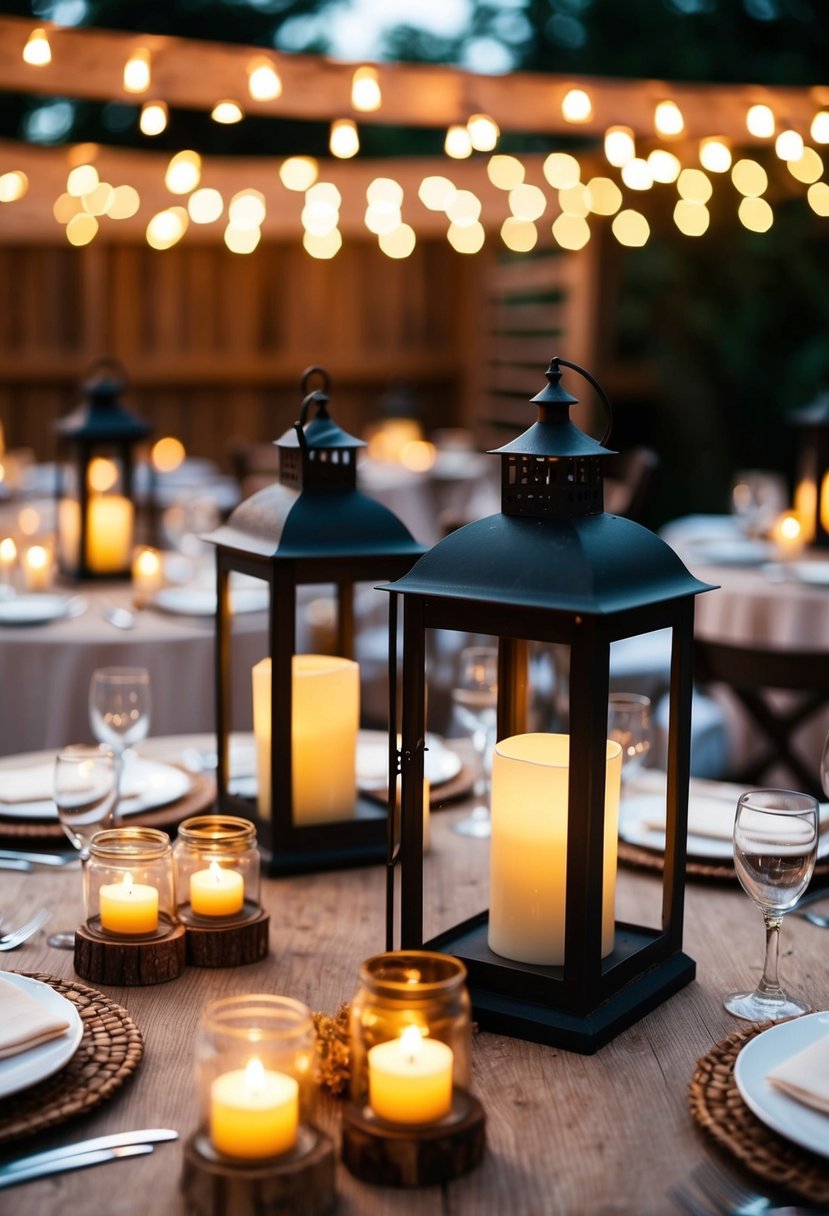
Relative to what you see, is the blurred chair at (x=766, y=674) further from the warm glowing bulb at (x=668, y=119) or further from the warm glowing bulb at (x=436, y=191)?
the warm glowing bulb at (x=436, y=191)

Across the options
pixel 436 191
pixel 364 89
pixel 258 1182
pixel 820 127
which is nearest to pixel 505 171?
pixel 436 191

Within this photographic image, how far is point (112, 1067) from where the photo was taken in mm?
1208

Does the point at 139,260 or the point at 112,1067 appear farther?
the point at 139,260

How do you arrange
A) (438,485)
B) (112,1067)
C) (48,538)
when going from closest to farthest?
(112,1067), (48,538), (438,485)

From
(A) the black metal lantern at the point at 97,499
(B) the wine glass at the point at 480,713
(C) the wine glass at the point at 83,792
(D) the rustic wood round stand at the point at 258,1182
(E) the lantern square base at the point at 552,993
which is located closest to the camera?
(D) the rustic wood round stand at the point at 258,1182

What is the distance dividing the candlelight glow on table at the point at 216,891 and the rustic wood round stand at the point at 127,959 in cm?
7

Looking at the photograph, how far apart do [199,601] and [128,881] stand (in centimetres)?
205

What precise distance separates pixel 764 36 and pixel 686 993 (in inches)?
367

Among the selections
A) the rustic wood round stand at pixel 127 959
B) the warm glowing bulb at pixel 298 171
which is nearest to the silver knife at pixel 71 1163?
the rustic wood round stand at pixel 127 959

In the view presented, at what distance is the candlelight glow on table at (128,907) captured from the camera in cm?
143

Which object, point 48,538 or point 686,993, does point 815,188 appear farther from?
point 686,993

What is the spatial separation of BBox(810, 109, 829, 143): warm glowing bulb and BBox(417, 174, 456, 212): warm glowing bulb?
3006 mm

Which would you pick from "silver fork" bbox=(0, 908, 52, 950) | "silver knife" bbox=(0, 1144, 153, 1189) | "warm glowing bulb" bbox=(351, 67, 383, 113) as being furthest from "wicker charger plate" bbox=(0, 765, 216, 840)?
"warm glowing bulb" bbox=(351, 67, 383, 113)

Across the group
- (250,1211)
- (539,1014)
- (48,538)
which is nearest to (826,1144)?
→ (539,1014)
